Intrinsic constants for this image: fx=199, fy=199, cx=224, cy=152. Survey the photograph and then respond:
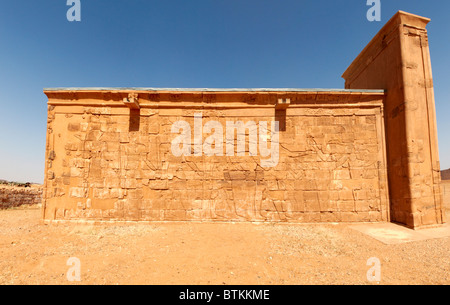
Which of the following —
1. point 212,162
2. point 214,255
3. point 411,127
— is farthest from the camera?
point 212,162

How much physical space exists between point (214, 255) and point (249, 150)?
Result: 3.61 m

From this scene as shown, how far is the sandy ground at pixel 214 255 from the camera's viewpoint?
3242 mm

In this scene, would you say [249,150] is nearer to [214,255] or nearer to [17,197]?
[214,255]

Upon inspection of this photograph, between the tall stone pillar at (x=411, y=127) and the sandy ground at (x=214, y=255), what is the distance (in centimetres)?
143

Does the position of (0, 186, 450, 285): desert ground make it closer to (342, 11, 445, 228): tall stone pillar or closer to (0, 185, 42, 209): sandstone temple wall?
(342, 11, 445, 228): tall stone pillar

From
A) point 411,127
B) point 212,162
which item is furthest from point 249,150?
point 411,127

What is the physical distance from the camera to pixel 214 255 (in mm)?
4090

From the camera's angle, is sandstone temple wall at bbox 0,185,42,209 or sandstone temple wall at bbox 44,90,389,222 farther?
sandstone temple wall at bbox 0,185,42,209

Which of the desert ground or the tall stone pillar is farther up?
the tall stone pillar

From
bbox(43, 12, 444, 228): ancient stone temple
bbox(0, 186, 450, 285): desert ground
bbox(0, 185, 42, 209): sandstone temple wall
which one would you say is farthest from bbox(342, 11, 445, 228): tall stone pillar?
bbox(0, 185, 42, 209): sandstone temple wall

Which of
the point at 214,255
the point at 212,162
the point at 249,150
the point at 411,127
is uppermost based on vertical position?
the point at 411,127

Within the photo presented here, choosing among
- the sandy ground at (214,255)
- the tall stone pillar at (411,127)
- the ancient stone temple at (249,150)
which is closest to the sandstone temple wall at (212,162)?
the ancient stone temple at (249,150)

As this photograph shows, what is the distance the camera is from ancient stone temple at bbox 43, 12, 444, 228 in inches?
254

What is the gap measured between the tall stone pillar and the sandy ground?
1.43 m
